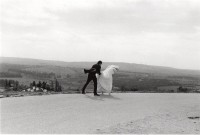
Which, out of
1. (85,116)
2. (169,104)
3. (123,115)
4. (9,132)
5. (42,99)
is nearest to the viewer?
(9,132)

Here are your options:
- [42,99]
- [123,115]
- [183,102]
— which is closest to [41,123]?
[123,115]

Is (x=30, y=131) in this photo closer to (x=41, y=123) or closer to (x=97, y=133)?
(x=41, y=123)

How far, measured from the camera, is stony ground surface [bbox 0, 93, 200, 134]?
10398 mm

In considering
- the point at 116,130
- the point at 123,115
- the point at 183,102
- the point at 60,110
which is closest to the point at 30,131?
the point at 116,130

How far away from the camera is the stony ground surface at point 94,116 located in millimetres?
10398

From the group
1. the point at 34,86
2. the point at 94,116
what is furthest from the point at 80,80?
the point at 94,116

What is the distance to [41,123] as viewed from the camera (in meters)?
10.7

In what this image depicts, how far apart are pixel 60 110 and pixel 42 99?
8.70ft

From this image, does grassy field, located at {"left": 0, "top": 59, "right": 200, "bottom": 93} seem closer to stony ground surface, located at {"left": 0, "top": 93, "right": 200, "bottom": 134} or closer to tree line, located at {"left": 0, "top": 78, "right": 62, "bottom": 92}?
tree line, located at {"left": 0, "top": 78, "right": 62, "bottom": 92}

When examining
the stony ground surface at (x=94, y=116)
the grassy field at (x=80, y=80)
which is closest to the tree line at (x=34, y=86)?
the grassy field at (x=80, y=80)

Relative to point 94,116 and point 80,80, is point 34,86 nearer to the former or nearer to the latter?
point 94,116

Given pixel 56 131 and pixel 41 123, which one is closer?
pixel 56 131

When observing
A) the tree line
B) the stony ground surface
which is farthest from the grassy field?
the stony ground surface

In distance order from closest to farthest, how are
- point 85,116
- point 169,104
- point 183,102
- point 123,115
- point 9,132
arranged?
point 9,132 < point 85,116 < point 123,115 < point 169,104 < point 183,102
